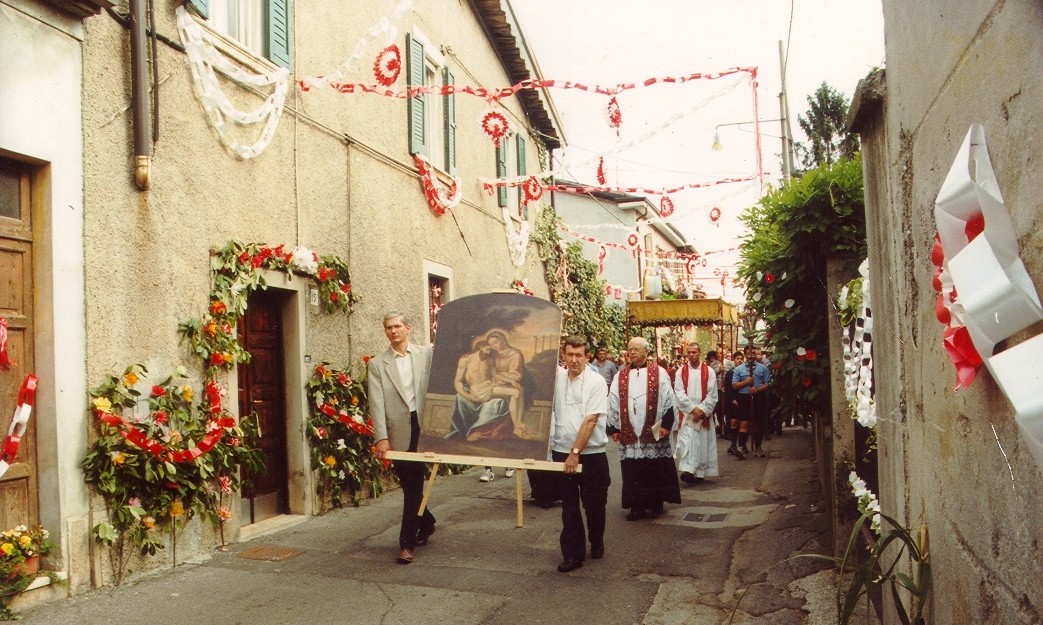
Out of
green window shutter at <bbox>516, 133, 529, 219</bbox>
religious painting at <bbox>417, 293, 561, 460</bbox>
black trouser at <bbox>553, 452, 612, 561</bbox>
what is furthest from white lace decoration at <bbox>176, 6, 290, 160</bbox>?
green window shutter at <bbox>516, 133, 529, 219</bbox>

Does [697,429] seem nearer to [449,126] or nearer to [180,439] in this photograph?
[449,126]

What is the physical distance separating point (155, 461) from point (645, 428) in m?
4.42

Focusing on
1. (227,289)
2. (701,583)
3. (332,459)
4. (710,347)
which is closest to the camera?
(701,583)

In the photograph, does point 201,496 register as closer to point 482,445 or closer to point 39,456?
point 39,456

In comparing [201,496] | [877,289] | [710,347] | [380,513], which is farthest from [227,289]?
[710,347]

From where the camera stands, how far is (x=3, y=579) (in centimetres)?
495

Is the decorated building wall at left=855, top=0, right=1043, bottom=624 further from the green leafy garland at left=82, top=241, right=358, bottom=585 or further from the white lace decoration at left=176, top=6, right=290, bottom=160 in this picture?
the white lace decoration at left=176, top=6, right=290, bottom=160

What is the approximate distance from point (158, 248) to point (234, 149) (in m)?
1.32

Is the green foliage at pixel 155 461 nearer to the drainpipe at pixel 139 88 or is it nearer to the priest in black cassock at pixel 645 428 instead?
the drainpipe at pixel 139 88

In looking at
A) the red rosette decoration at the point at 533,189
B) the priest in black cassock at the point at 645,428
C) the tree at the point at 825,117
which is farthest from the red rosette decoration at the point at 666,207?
the tree at the point at 825,117

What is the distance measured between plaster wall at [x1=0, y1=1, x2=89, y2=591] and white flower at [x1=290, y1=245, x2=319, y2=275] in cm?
259

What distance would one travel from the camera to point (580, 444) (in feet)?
20.1

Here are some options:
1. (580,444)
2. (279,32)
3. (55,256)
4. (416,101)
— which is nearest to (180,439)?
(55,256)

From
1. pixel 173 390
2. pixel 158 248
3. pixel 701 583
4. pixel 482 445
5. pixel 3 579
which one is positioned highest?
pixel 158 248
